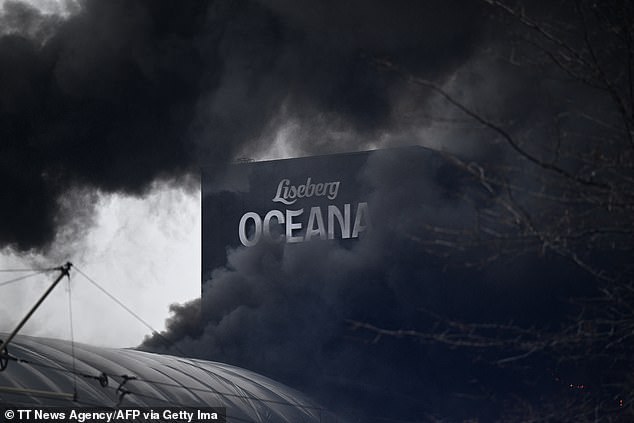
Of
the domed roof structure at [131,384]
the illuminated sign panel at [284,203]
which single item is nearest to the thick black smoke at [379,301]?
the illuminated sign panel at [284,203]

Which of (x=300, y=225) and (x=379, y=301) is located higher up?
(x=300, y=225)

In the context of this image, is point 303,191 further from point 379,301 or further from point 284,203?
point 379,301

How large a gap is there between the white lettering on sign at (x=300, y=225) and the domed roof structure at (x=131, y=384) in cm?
1002

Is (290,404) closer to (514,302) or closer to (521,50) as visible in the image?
(514,302)

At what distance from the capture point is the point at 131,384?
79.0 ft

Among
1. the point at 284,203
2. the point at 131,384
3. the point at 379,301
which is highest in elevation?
the point at 284,203

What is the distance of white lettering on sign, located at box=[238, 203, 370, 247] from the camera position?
137 feet

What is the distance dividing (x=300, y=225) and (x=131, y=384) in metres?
19.7

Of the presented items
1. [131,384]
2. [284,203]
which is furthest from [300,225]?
[131,384]

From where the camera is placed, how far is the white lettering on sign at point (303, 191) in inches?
1666

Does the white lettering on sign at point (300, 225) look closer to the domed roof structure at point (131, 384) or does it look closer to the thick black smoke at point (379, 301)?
the thick black smoke at point (379, 301)

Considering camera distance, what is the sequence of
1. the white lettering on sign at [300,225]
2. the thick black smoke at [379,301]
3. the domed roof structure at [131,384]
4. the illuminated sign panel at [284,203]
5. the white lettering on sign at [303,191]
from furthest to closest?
the white lettering on sign at [303,191] → the illuminated sign panel at [284,203] → the white lettering on sign at [300,225] → the thick black smoke at [379,301] → the domed roof structure at [131,384]

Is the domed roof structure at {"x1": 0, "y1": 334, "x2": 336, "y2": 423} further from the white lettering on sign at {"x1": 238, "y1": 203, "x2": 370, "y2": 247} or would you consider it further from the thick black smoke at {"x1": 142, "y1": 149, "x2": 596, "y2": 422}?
the white lettering on sign at {"x1": 238, "y1": 203, "x2": 370, "y2": 247}

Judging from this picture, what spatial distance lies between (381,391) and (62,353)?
18070 millimetres
